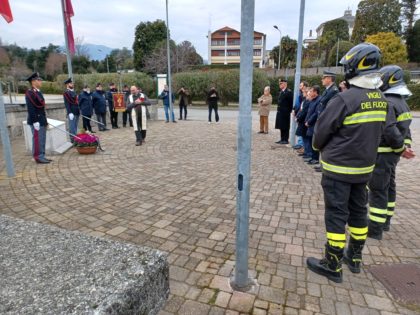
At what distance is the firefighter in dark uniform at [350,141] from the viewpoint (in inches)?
103

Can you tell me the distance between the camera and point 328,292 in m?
2.69

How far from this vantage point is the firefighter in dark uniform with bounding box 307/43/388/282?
2.61 meters

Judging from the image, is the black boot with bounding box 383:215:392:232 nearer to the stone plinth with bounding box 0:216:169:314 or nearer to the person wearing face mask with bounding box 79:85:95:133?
the stone plinth with bounding box 0:216:169:314

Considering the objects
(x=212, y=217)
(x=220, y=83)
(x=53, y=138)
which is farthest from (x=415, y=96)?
(x=53, y=138)

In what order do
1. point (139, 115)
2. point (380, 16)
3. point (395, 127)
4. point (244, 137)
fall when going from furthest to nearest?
point (380, 16), point (139, 115), point (395, 127), point (244, 137)

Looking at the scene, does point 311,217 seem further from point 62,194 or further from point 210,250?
point 62,194

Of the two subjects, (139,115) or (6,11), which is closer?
(6,11)

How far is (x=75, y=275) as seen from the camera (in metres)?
1.64

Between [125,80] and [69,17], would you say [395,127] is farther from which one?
[125,80]

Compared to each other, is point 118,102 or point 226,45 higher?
point 226,45

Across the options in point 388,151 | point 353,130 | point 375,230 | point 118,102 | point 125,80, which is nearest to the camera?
point 353,130

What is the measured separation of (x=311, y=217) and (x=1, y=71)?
44057mm

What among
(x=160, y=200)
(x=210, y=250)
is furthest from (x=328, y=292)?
(x=160, y=200)

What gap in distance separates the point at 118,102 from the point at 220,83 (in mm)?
15306
